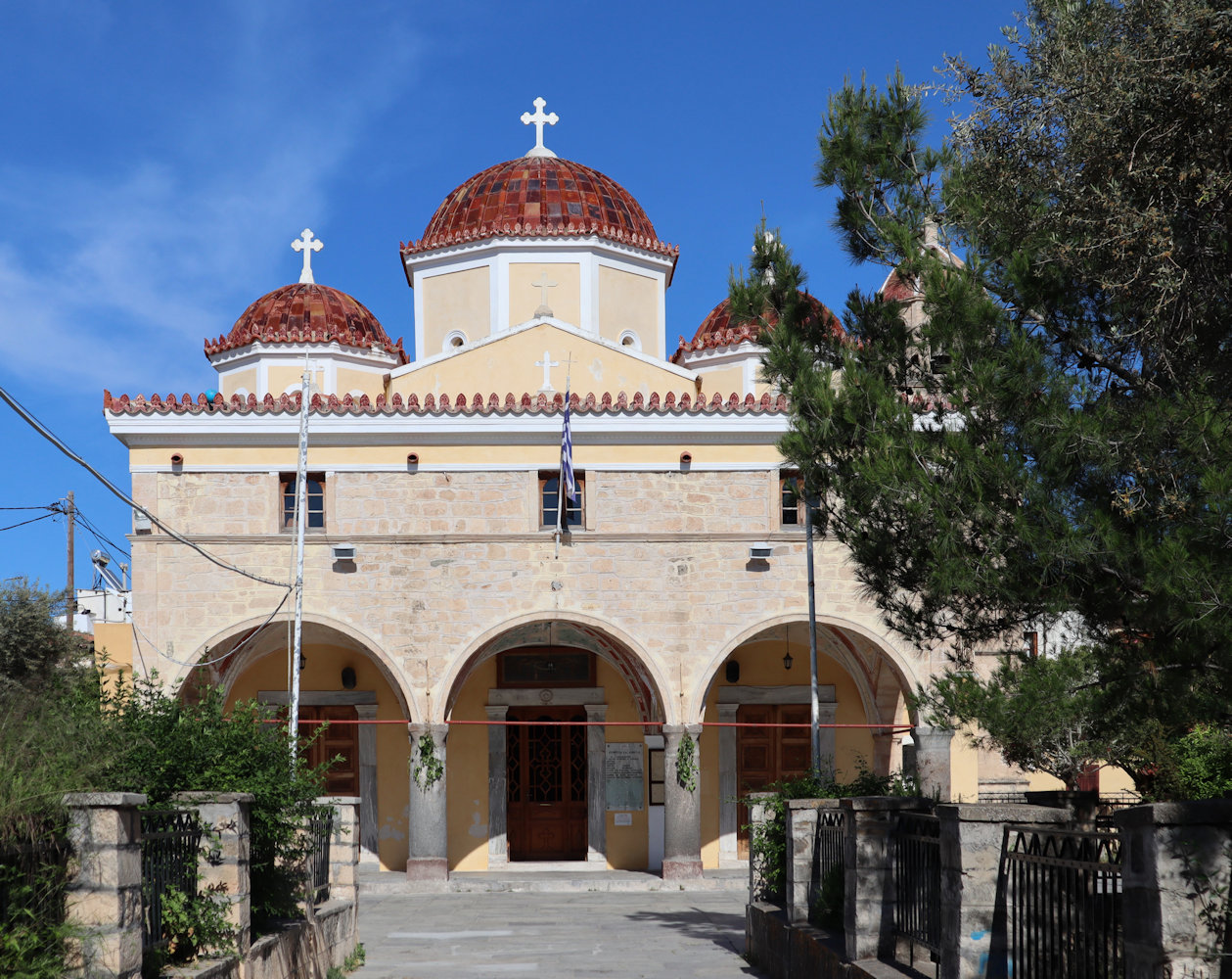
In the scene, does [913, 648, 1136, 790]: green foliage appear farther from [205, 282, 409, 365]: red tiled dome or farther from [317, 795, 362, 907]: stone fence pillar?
[205, 282, 409, 365]: red tiled dome

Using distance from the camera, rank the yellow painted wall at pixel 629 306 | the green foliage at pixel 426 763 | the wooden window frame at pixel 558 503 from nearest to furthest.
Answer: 1. the green foliage at pixel 426 763
2. the wooden window frame at pixel 558 503
3. the yellow painted wall at pixel 629 306

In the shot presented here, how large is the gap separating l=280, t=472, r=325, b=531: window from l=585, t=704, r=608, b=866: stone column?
17.2 feet

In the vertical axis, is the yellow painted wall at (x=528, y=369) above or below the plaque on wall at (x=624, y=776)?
above

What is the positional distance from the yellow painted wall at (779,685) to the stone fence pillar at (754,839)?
8469 millimetres

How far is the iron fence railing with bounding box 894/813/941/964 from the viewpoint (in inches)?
316

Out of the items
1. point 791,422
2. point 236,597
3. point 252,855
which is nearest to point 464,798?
point 236,597

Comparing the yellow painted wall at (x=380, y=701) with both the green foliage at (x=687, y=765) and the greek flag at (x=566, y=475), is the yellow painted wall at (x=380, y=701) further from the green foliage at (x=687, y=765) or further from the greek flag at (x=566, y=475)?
the green foliage at (x=687, y=765)

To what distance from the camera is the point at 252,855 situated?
9.85m

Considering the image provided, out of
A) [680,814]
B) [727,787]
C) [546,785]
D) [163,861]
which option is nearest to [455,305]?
[546,785]

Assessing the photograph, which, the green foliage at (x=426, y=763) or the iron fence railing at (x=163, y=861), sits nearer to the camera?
the iron fence railing at (x=163, y=861)

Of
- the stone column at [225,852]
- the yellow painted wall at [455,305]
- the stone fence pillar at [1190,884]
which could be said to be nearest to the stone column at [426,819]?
the yellow painted wall at [455,305]

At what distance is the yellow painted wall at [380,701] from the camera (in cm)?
2189

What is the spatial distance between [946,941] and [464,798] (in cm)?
1537

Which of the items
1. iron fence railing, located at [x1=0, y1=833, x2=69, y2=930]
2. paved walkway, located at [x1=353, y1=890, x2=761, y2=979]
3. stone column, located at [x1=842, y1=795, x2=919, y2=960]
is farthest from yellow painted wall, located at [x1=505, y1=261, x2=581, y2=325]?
iron fence railing, located at [x1=0, y1=833, x2=69, y2=930]
